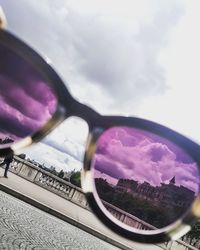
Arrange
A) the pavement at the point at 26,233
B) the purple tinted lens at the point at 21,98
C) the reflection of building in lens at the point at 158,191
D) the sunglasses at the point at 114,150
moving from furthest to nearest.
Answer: the pavement at the point at 26,233 → the reflection of building in lens at the point at 158,191 → the purple tinted lens at the point at 21,98 → the sunglasses at the point at 114,150

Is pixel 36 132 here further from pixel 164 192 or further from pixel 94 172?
pixel 164 192

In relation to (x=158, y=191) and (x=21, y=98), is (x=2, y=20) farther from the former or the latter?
(x=158, y=191)

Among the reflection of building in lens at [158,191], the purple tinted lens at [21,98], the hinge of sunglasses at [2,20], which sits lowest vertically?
the reflection of building in lens at [158,191]

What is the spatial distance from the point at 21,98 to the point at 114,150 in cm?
49

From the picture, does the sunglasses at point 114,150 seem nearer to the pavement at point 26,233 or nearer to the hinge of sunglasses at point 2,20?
the hinge of sunglasses at point 2,20

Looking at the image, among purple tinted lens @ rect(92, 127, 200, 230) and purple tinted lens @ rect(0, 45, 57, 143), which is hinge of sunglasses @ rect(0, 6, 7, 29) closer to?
purple tinted lens @ rect(0, 45, 57, 143)

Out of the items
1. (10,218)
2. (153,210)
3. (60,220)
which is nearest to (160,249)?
(60,220)

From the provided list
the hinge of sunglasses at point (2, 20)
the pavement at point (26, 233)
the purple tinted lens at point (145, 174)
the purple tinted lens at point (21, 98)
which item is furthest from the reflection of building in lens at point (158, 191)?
the pavement at point (26, 233)

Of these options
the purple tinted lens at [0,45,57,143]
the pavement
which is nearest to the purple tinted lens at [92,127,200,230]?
the purple tinted lens at [0,45,57,143]

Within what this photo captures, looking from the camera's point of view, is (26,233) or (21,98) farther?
(26,233)

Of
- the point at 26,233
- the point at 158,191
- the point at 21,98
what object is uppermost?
the point at 26,233

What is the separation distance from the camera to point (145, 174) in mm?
1639

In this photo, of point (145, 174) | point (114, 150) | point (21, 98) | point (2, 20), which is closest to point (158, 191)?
point (145, 174)

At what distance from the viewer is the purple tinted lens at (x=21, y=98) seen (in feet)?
4.91
